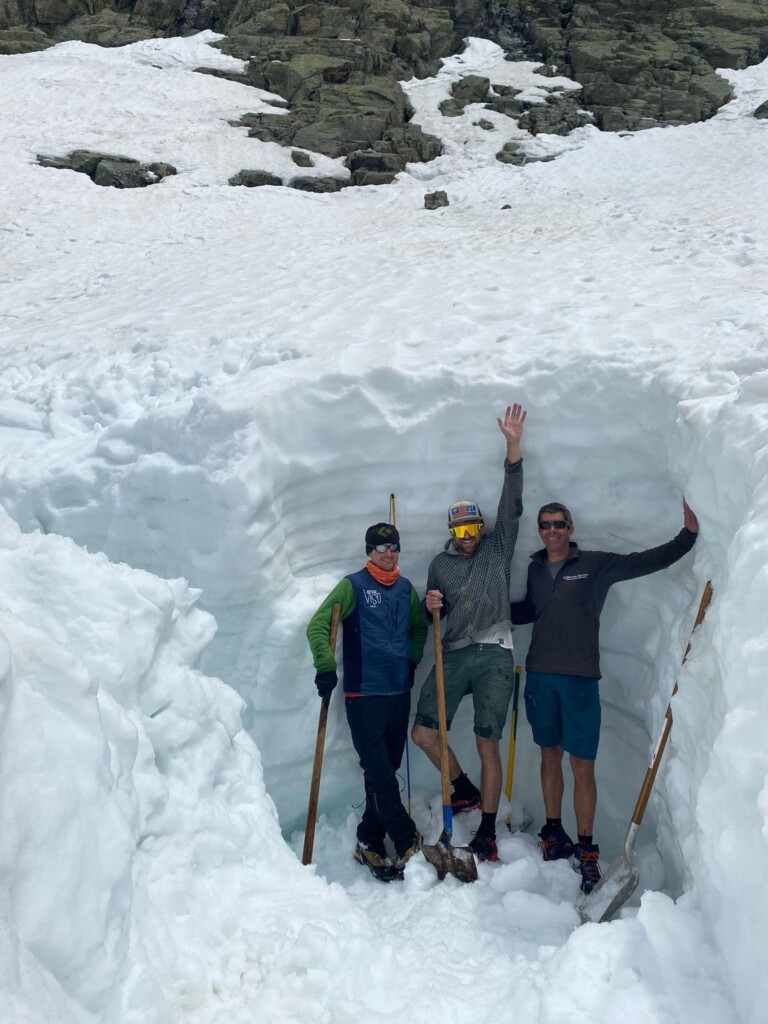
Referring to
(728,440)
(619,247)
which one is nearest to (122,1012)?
(728,440)

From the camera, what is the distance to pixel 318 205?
1328 cm

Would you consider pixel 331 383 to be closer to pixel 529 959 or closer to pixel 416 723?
pixel 416 723

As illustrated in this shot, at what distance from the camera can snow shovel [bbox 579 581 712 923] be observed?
3521 mm

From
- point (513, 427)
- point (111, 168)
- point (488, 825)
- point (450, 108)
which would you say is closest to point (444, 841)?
point (488, 825)

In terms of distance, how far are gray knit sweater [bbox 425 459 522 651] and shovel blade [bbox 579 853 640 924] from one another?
1302 mm

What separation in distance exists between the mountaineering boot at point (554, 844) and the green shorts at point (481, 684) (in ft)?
1.89

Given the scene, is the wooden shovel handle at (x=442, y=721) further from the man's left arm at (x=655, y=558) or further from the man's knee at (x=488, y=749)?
the man's left arm at (x=655, y=558)

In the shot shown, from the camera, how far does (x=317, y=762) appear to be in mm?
4078

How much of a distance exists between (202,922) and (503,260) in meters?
6.46

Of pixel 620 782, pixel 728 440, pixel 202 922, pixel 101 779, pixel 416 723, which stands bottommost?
pixel 620 782

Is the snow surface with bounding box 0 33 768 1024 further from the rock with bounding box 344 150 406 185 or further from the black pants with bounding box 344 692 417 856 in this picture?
the rock with bounding box 344 150 406 185

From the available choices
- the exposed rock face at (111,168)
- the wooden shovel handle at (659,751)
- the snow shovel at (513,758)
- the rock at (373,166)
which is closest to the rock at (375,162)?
the rock at (373,166)

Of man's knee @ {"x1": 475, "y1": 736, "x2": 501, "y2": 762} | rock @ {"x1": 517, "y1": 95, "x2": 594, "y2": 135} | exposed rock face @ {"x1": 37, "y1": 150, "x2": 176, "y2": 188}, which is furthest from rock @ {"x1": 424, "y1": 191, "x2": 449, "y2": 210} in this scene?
man's knee @ {"x1": 475, "y1": 736, "x2": 501, "y2": 762}

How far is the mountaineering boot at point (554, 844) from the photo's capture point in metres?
4.15
